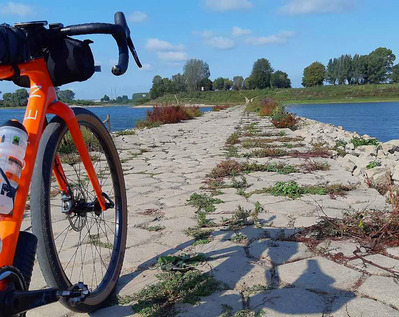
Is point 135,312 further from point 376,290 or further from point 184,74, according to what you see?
point 184,74

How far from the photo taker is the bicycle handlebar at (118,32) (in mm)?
1407

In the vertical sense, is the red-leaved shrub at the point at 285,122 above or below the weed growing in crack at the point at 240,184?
above

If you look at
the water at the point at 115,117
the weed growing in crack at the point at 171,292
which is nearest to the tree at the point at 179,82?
the water at the point at 115,117

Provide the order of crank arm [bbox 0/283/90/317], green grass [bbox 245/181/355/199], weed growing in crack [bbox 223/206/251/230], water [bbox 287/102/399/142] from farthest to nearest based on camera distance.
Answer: water [bbox 287/102/399/142] → green grass [bbox 245/181/355/199] → weed growing in crack [bbox 223/206/251/230] → crank arm [bbox 0/283/90/317]

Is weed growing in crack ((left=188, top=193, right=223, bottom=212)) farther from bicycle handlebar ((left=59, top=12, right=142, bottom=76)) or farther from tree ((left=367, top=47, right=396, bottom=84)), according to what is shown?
tree ((left=367, top=47, right=396, bottom=84))

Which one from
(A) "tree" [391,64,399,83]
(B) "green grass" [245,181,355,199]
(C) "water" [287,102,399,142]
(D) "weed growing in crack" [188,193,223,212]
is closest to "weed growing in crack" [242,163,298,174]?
(B) "green grass" [245,181,355,199]

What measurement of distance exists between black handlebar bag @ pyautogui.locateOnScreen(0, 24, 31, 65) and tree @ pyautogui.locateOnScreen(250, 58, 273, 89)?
79.9 m

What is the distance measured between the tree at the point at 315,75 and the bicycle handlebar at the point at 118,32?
3402 inches

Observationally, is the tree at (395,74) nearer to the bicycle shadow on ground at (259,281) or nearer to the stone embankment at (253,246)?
the stone embankment at (253,246)

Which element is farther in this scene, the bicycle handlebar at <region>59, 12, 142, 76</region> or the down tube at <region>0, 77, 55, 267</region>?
the bicycle handlebar at <region>59, 12, 142, 76</region>

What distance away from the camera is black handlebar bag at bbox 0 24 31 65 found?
119cm

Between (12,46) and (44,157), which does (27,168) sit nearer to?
(44,157)

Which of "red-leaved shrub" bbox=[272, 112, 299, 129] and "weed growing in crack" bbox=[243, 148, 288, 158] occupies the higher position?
"red-leaved shrub" bbox=[272, 112, 299, 129]

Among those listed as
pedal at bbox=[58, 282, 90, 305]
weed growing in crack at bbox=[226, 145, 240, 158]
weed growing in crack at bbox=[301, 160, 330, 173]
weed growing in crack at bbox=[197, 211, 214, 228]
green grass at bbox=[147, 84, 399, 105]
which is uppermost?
green grass at bbox=[147, 84, 399, 105]
